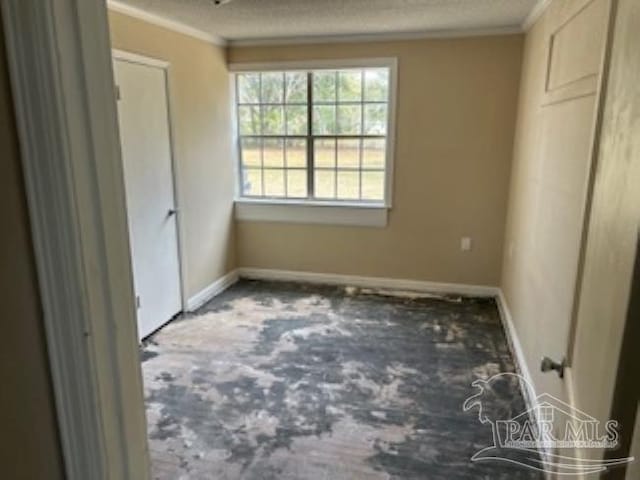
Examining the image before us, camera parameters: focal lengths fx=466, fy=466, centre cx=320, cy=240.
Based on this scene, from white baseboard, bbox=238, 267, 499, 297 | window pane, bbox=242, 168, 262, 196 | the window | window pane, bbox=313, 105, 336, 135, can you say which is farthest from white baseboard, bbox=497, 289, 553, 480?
window pane, bbox=242, 168, 262, 196

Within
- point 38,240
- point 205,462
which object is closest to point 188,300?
point 205,462

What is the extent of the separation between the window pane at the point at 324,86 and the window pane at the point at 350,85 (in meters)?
0.07

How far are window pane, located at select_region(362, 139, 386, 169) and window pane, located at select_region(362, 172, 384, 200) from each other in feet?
0.28

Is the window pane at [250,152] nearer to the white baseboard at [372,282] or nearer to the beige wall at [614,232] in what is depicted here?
the white baseboard at [372,282]

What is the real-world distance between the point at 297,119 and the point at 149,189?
1.74 metres

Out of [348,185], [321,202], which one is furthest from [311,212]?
[348,185]

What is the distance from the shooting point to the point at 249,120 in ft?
15.4

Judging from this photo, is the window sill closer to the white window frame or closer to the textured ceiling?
the white window frame

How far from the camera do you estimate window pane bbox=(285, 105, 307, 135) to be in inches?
179

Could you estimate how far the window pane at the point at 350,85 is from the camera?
171 inches

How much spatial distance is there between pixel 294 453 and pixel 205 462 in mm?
424

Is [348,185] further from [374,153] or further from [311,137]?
[311,137]

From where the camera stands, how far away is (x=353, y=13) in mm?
3305

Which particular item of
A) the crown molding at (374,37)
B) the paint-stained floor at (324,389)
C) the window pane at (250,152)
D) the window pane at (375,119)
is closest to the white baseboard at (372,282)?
the paint-stained floor at (324,389)
